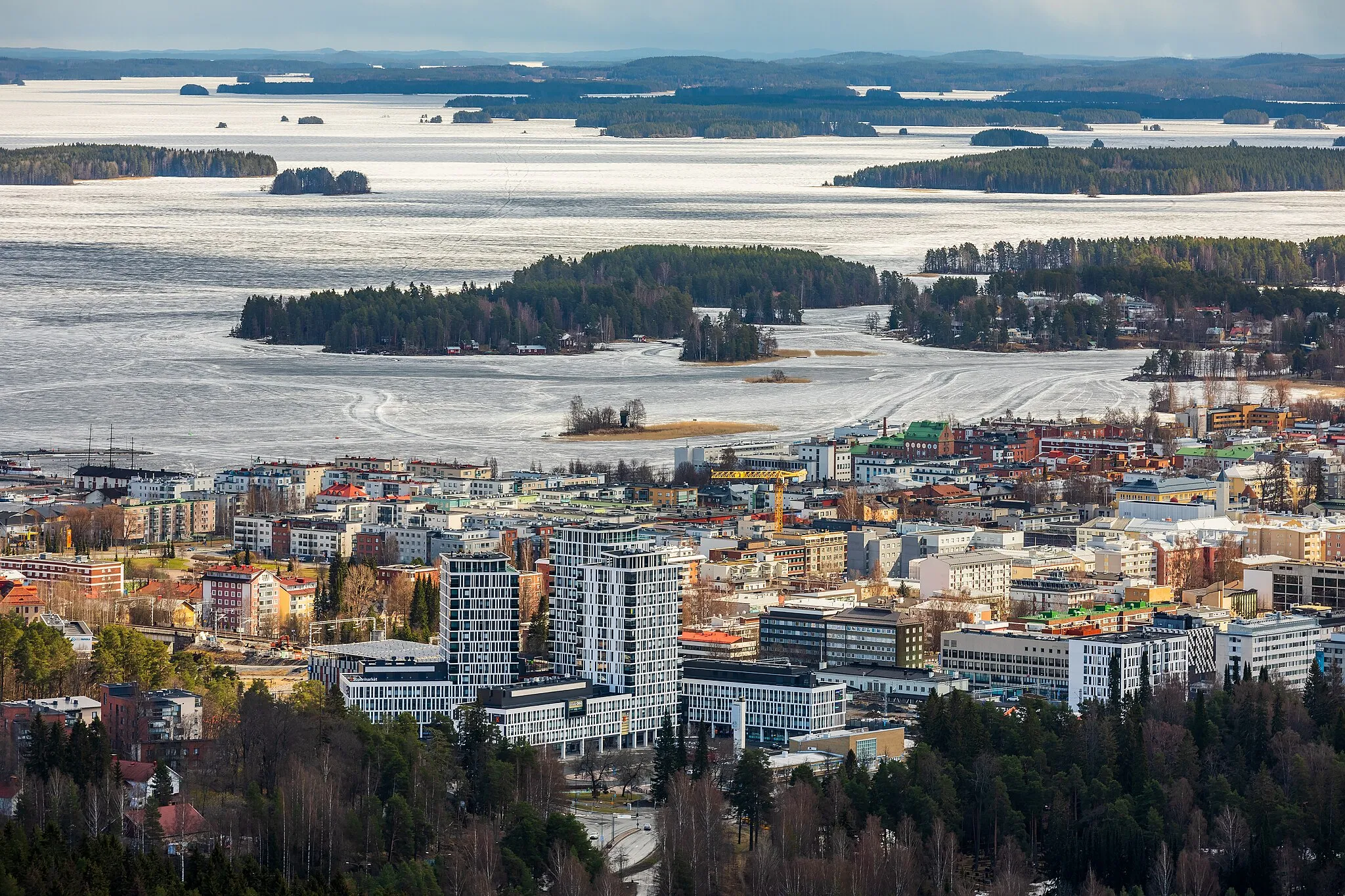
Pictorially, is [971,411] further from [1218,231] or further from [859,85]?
[859,85]

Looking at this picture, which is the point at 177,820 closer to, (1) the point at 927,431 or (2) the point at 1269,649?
(2) the point at 1269,649

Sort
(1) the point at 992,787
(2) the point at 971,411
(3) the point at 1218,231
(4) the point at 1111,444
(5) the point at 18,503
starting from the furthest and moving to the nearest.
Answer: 1. (3) the point at 1218,231
2. (2) the point at 971,411
3. (4) the point at 1111,444
4. (5) the point at 18,503
5. (1) the point at 992,787

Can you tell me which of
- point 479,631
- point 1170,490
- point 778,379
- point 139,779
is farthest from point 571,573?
point 778,379

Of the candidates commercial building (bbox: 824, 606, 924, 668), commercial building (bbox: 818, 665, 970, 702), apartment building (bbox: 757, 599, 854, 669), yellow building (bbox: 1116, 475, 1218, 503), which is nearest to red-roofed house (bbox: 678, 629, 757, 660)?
apartment building (bbox: 757, 599, 854, 669)

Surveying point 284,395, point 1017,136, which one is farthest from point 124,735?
point 1017,136

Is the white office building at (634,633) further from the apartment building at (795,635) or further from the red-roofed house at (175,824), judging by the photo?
the red-roofed house at (175,824)

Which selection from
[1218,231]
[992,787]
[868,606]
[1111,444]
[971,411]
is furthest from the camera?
[1218,231]

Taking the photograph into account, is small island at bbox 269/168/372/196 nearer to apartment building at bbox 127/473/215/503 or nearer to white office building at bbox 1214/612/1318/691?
apartment building at bbox 127/473/215/503
